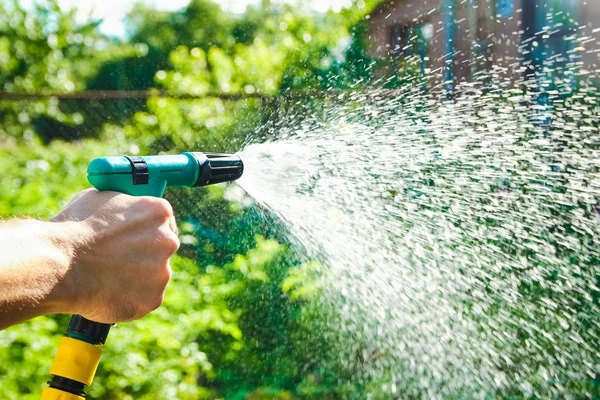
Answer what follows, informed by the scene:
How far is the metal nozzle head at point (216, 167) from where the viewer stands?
1494 mm

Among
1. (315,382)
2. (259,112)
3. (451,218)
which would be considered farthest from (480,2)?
(315,382)

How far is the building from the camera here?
13.4ft

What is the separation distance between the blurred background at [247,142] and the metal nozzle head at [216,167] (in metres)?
1.22

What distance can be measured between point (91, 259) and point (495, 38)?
364cm

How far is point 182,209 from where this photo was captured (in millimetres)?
3545

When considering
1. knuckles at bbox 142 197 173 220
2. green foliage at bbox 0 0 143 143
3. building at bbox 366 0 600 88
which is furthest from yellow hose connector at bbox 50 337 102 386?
green foliage at bbox 0 0 143 143

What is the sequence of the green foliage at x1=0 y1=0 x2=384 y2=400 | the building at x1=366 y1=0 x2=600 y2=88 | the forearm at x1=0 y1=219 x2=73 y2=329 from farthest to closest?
the building at x1=366 y1=0 x2=600 y2=88 → the green foliage at x1=0 y1=0 x2=384 y2=400 → the forearm at x1=0 y1=219 x2=73 y2=329

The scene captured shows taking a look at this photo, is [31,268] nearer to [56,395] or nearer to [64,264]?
[64,264]

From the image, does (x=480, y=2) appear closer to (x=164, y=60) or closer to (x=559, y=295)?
(x=559, y=295)

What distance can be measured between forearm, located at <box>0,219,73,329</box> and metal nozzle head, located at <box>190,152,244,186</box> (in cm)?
39

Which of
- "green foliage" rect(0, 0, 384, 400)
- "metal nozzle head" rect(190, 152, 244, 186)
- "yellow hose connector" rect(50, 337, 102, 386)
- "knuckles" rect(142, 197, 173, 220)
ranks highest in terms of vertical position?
"knuckles" rect(142, 197, 173, 220)

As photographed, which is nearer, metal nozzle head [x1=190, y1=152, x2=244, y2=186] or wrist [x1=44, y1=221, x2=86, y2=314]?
wrist [x1=44, y1=221, x2=86, y2=314]

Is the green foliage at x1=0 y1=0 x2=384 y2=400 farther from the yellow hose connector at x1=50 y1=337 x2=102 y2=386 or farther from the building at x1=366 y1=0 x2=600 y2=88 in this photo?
the yellow hose connector at x1=50 y1=337 x2=102 y2=386

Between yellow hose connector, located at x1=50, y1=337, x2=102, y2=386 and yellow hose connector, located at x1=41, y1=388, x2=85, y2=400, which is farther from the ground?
yellow hose connector, located at x1=50, y1=337, x2=102, y2=386
